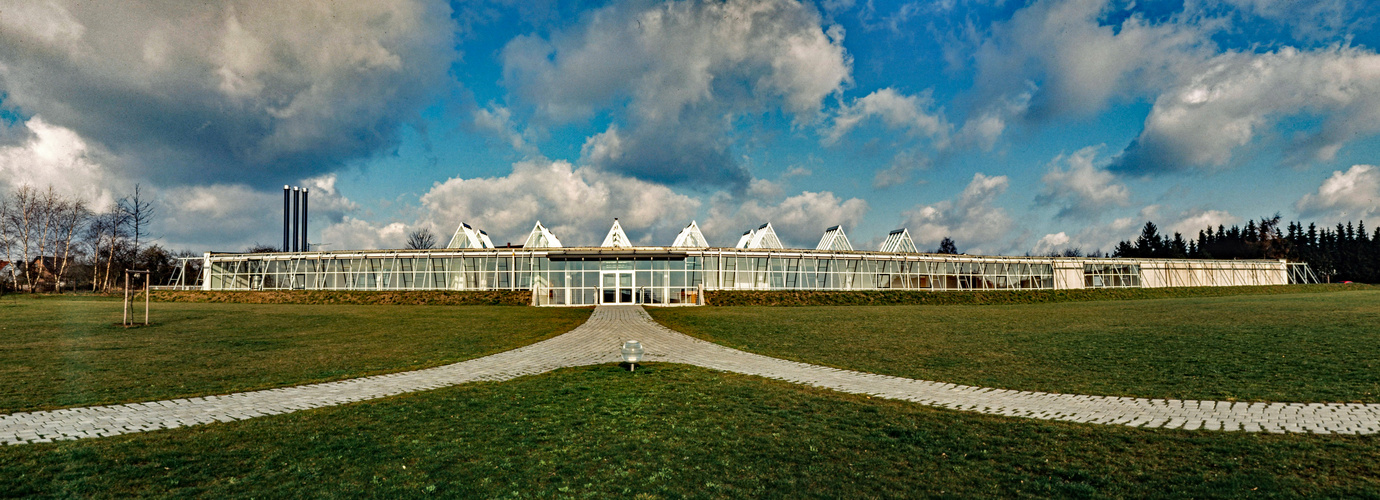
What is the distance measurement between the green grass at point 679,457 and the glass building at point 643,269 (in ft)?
117

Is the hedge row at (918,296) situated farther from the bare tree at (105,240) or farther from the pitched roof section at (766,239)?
the bare tree at (105,240)

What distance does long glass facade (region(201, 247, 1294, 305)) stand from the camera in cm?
4641

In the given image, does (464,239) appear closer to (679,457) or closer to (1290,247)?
(679,457)

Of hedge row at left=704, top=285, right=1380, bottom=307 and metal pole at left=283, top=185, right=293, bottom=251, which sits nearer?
hedge row at left=704, top=285, right=1380, bottom=307

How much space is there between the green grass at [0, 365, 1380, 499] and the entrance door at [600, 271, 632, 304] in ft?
121

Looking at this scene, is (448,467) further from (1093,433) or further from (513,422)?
(1093,433)

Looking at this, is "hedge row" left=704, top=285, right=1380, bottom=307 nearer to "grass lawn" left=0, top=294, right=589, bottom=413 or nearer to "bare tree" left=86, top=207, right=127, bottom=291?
"grass lawn" left=0, top=294, right=589, bottom=413

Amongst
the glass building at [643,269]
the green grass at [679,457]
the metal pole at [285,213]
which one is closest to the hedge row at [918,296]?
the glass building at [643,269]

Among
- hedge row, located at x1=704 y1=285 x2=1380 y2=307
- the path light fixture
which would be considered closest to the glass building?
hedge row, located at x1=704 y1=285 x2=1380 y2=307

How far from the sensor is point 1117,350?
15758 millimetres

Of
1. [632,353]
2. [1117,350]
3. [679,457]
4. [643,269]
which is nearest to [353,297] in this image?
[643,269]

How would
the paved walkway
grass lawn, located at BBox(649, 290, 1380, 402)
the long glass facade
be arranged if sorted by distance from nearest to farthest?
the paved walkway
grass lawn, located at BBox(649, 290, 1380, 402)
the long glass facade

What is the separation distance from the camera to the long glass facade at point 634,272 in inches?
1827

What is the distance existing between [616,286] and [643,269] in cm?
250
